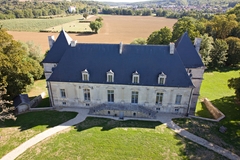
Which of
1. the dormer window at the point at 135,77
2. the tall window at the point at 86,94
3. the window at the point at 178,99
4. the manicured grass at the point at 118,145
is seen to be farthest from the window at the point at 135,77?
the tall window at the point at 86,94

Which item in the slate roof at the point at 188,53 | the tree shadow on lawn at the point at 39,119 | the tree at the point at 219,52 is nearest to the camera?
the tree shadow on lawn at the point at 39,119

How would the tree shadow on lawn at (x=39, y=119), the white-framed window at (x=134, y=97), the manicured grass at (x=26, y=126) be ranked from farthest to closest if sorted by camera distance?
the white-framed window at (x=134, y=97), the tree shadow on lawn at (x=39, y=119), the manicured grass at (x=26, y=126)

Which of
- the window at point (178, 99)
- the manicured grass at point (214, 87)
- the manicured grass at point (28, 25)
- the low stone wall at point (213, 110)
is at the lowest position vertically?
A: the manicured grass at point (214, 87)

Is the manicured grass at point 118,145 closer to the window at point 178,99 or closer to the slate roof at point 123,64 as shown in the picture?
the window at point 178,99

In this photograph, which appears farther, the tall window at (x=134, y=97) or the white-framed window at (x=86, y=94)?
the white-framed window at (x=86, y=94)

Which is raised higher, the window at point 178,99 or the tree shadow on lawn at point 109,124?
the window at point 178,99

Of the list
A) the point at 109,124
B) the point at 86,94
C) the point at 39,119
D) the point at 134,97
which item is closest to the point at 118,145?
the point at 109,124

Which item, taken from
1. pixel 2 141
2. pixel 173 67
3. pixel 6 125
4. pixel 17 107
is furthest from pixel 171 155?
pixel 17 107

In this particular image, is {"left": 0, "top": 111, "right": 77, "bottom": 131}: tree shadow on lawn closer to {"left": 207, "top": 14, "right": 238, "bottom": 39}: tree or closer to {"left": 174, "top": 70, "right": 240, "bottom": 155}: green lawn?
{"left": 174, "top": 70, "right": 240, "bottom": 155}: green lawn
